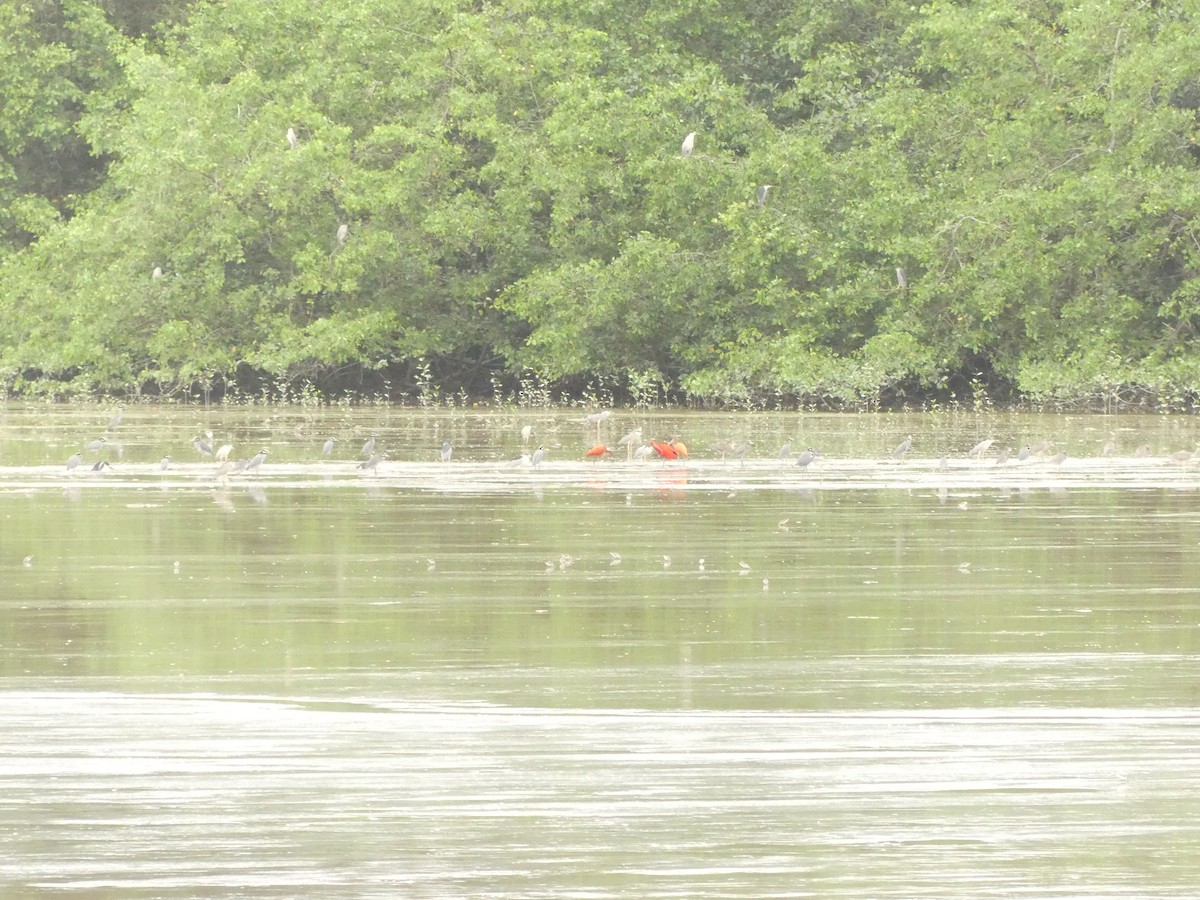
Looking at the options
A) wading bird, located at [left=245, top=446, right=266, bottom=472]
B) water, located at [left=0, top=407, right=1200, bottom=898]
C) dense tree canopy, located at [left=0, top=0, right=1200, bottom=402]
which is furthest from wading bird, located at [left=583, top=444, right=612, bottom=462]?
dense tree canopy, located at [left=0, top=0, right=1200, bottom=402]

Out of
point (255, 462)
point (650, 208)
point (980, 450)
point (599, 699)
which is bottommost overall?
point (599, 699)

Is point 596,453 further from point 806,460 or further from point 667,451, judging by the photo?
point 806,460

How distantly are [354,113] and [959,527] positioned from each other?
25875 millimetres

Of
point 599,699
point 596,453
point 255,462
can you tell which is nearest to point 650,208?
point 596,453

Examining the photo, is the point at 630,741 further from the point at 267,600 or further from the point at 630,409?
the point at 630,409

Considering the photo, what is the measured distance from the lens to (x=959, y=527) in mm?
13773

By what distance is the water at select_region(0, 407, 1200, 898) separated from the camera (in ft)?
17.8

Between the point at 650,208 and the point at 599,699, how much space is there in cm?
2847

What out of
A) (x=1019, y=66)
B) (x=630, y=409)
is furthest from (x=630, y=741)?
(x=1019, y=66)

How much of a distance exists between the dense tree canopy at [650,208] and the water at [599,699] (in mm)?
18173

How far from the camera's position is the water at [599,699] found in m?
5.42

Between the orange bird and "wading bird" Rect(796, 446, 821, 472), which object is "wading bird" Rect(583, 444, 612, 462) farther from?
"wading bird" Rect(796, 446, 821, 472)

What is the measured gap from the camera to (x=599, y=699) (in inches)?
295

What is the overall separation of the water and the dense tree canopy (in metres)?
18.2
